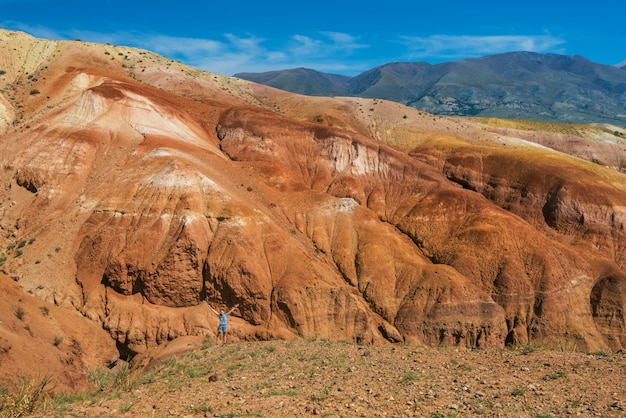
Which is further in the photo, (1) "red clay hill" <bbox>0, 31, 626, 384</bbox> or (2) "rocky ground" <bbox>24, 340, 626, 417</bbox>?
(1) "red clay hill" <bbox>0, 31, 626, 384</bbox>

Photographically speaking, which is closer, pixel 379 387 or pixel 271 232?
pixel 379 387

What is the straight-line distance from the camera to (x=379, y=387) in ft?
37.5

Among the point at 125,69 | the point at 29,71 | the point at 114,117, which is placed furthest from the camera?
the point at 125,69

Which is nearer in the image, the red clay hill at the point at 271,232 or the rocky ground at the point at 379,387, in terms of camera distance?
the rocky ground at the point at 379,387

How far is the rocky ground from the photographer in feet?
33.0

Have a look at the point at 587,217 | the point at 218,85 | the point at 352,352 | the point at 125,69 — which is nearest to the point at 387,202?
the point at 587,217

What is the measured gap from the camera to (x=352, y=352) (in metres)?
15.9

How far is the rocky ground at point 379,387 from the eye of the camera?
396 inches

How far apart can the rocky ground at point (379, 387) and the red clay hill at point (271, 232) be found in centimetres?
854

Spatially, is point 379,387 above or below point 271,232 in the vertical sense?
below

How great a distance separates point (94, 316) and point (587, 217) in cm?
4191

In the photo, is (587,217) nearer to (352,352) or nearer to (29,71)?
(352,352)

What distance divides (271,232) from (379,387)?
20665mm

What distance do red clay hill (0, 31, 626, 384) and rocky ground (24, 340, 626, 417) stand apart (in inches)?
336
